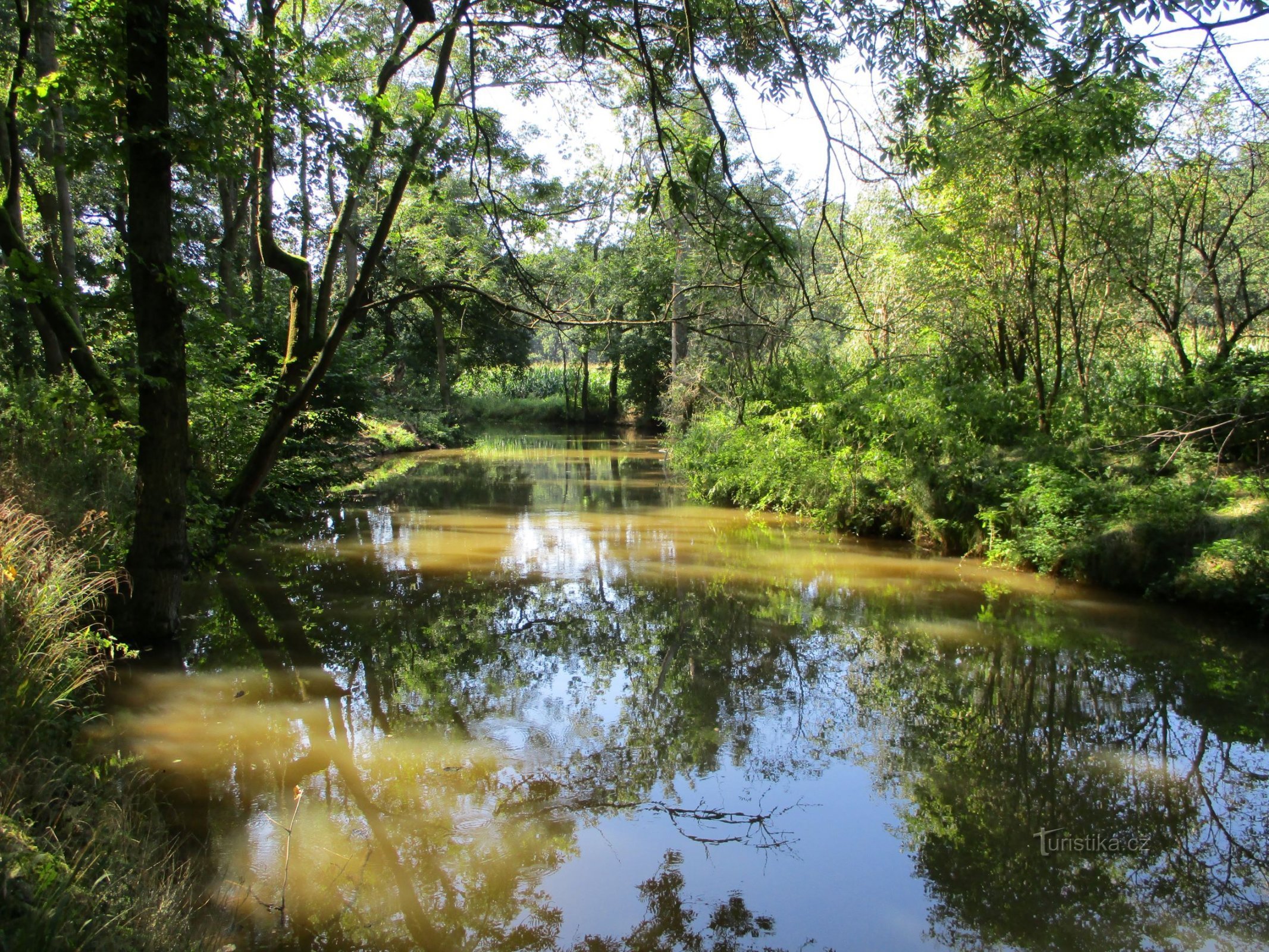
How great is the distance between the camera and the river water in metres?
3.49

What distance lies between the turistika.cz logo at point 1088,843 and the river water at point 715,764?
0.02 metres

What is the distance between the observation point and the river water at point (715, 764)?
3488 millimetres

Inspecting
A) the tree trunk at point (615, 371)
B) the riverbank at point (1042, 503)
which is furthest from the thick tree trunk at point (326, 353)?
the tree trunk at point (615, 371)

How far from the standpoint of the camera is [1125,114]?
7.89 m

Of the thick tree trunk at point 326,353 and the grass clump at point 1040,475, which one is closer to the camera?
the grass clump at point 1040,475

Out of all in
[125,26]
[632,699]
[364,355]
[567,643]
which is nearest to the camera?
[125,26]

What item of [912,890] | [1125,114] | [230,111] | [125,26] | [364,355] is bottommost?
[912,890]

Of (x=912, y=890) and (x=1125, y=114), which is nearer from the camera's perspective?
(x=912, y=890)

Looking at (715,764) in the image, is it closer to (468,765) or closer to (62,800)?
(468,765)

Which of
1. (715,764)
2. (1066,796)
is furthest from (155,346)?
(1066,796)

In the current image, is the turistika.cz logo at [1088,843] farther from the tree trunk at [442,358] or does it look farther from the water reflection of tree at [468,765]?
the tree trunk at [442,358]

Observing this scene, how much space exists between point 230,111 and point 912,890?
6242mm

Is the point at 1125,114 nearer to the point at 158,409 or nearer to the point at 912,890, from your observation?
the point at 912,890

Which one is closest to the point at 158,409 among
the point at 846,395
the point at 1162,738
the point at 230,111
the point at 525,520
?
the point at 230,111
